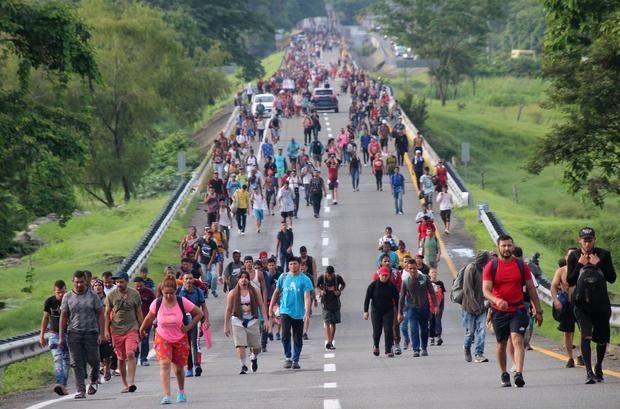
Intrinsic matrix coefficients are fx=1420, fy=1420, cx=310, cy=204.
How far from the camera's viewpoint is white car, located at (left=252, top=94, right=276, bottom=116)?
231 ft

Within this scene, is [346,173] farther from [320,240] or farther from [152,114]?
[320,240]

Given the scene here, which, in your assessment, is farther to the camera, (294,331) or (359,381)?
(294,331)

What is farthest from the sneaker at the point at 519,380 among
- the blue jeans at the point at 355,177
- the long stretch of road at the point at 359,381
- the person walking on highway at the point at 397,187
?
the blue jeans at the point at 355,177

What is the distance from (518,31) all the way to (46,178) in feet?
370

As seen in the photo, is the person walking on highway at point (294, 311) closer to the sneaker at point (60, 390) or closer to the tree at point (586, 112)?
the sneaker at point (60, 390)

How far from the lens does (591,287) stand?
1501cm

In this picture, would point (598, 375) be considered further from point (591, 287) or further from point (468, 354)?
point (468, 354)

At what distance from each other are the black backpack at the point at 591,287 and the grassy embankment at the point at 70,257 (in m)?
7.78

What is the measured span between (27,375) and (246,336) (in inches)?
152

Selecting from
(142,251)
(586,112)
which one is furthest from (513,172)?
(142,251)

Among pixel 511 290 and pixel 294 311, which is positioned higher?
pixel 511 290

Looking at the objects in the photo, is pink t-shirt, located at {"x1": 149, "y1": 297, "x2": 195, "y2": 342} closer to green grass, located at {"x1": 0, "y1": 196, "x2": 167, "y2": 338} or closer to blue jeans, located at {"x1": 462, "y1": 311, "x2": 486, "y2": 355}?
blue jeans, located at {"x1": 462, "y1": 311, "x2": 486, "y2": 355}

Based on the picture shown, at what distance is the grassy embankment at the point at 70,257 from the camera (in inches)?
837

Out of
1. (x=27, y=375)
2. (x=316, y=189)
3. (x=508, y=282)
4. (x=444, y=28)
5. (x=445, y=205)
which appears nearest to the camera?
(x=508, y=282)
